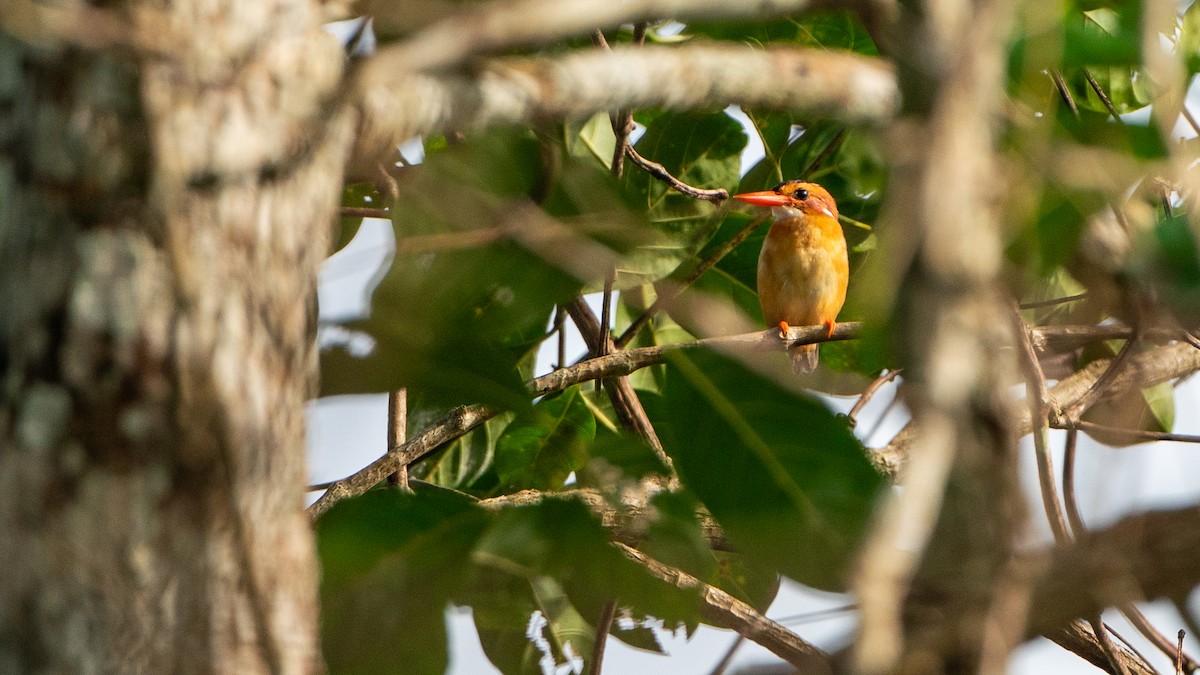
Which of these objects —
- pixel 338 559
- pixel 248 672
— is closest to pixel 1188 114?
pixel 338 559

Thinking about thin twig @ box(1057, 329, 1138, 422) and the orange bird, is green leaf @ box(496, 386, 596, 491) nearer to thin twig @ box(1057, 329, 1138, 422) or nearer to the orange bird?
thin twig @ box(1057, 329, 1138, 422)

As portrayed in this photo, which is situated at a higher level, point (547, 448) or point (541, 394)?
point (541, 394)

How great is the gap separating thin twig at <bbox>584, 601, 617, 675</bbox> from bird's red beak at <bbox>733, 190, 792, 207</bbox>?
1.17 metres

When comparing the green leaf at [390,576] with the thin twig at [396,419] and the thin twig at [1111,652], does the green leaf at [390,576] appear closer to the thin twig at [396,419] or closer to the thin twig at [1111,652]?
the thin twig at [396,419]

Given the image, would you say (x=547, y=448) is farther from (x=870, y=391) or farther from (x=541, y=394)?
(x=870, y=391)

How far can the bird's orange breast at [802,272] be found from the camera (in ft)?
15.8

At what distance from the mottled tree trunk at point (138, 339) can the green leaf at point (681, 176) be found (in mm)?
1668

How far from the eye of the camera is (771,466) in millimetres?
1963

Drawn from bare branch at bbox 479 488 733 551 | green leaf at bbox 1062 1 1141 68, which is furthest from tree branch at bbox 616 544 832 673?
green leaf at bbox 1062 1 1141 68

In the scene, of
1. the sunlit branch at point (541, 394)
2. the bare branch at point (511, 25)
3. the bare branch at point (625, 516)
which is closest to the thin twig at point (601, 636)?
the bare branch at point (625, 516)

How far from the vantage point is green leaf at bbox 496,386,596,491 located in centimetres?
297

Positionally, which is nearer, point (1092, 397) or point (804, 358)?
point (1092, 397)

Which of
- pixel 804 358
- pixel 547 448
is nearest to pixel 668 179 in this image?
pixel 547 448

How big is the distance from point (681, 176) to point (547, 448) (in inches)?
31.6
